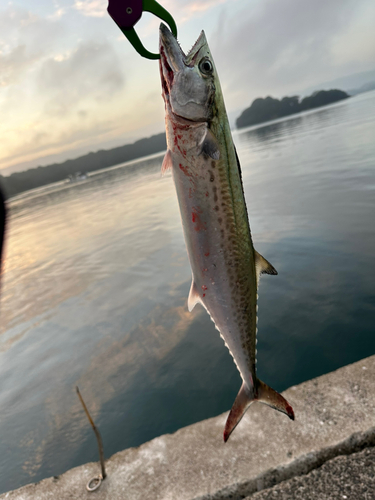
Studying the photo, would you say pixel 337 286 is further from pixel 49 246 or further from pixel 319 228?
pixel 49 246

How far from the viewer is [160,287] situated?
866 cm

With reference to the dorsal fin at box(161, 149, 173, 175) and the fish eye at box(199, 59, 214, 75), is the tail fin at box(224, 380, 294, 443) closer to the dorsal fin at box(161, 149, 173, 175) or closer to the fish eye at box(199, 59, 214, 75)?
the dorsal fin at box(161, 149, 173, 175)

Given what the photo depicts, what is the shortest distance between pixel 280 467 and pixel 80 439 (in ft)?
9.92

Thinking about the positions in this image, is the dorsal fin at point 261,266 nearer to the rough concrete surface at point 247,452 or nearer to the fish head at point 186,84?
the fish head at point 186,84

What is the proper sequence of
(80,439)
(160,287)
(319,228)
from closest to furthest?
1. (80,439)
2. (160,287)
3. (319,228)

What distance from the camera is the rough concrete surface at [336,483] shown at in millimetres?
2705

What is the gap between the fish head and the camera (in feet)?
5.84

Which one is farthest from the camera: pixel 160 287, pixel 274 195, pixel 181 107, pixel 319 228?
pixel 274 195

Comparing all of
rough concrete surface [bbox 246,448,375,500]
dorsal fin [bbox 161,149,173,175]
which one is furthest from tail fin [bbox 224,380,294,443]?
dorsal fin [bbox 161,149,173,175]

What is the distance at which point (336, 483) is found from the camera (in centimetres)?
283

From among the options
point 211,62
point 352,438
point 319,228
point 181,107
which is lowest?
point 319,228

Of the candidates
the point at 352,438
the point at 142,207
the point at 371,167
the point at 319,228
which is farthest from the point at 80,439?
the point at 142,207

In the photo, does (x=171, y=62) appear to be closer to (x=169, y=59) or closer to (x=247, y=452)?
(x=169, y=59)

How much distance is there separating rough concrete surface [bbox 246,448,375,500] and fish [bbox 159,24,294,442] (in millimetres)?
2018
